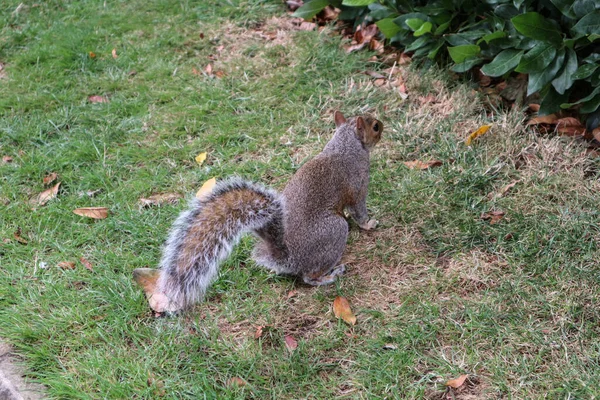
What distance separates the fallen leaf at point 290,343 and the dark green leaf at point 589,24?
6.94ft

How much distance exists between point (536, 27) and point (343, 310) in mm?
1876

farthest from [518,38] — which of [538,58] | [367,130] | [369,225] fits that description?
[369,225]

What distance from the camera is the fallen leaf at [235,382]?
229cm

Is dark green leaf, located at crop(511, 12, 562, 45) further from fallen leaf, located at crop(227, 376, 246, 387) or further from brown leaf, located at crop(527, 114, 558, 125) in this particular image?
fallen leaf, located at crop(227, 376, 246, 387)

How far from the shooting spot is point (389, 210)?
313cm

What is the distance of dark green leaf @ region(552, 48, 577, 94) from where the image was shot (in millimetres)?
3242

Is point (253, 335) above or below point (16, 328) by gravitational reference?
below

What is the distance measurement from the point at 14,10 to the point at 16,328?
156 inches

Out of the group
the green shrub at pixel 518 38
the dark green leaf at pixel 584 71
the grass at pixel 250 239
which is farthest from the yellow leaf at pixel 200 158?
the dark green leaf at pixel 584 71

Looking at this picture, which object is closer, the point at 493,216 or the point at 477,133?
the point at 493,216

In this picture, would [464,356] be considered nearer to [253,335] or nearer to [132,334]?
[253,335]

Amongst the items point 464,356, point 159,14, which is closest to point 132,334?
point 464,356

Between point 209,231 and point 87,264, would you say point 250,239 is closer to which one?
point 209,231

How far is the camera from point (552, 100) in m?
3.41
